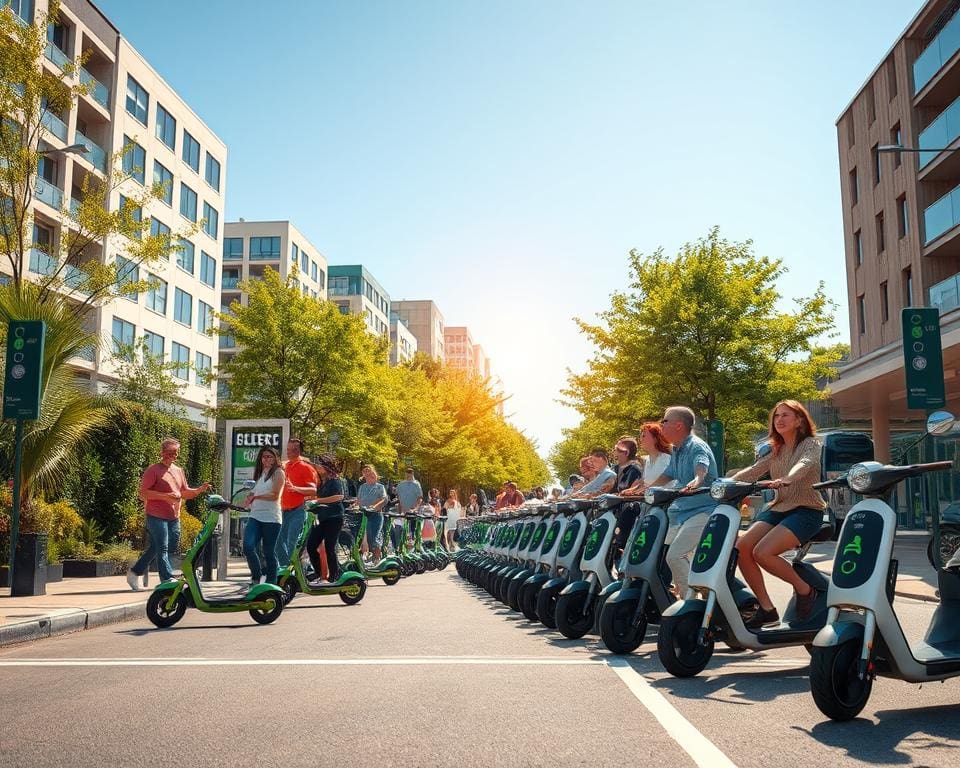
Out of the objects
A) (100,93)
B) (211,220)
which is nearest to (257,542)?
(100,93)

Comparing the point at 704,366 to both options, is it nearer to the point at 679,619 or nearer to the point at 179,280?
the point at 679,619

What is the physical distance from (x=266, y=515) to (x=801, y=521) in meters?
6.16

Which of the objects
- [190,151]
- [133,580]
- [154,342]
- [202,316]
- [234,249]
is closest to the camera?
[133,580]

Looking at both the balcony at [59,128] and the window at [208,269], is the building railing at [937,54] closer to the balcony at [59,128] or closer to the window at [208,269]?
the balcony at [59,128]

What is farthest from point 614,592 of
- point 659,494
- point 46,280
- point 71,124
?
point 71,124

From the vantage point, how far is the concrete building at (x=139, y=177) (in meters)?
32.9

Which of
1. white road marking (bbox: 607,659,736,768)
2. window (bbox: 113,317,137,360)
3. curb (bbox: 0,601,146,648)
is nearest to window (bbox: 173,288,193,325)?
window (bbox: 113,317,137,360)

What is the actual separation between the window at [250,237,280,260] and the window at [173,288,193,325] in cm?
2797

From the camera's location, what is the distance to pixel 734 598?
6.14 m

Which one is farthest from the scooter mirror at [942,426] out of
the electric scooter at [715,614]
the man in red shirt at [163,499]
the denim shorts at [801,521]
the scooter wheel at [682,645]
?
the man in red shirt at [163,499]

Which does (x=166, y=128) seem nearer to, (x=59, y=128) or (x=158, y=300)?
(x=158, y=300)

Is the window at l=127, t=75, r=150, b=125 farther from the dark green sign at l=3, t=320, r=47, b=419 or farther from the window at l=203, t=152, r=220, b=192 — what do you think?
the dark green sign at l=3, t=320, r=47, b=419

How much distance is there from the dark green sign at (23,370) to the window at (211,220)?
39.0 m

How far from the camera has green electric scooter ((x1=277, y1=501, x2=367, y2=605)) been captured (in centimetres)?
1019
